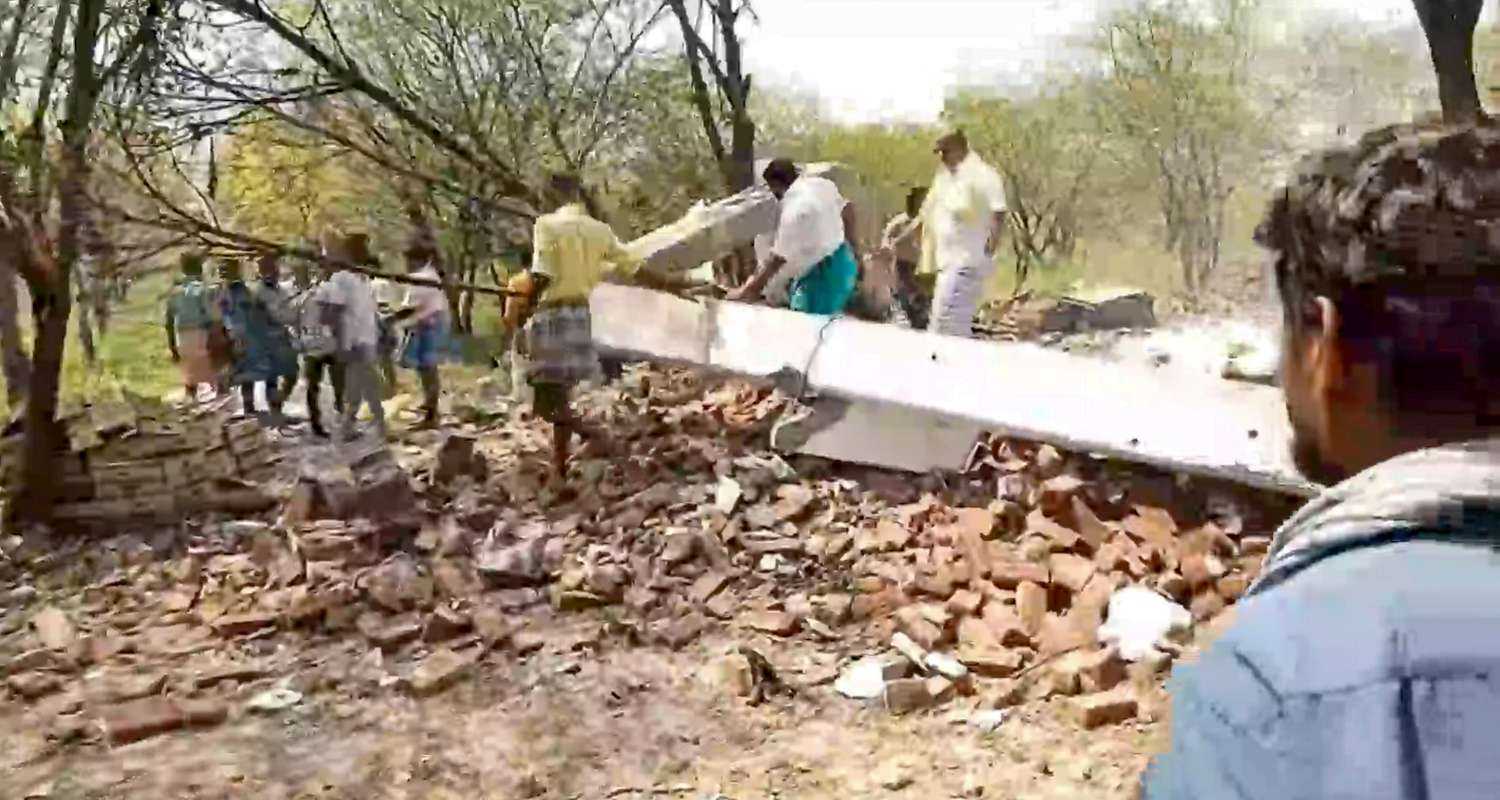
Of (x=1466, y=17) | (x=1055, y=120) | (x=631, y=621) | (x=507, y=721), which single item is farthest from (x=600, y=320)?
(x=1055, y=120)

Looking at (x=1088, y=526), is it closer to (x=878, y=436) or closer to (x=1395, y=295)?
(x=878, y=436)

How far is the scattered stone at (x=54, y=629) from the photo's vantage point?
5.11 m

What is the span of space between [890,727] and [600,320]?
4.25m

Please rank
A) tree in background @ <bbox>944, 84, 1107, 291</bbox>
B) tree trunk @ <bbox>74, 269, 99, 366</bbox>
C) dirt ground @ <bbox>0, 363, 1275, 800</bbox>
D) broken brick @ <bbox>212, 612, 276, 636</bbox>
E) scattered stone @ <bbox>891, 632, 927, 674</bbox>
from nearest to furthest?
dirt ground @ <bbox>0, 363, 1275, 800</bbox>
scattered stone @ <bbox>891, 632, 927, 674</bbox>
broken brick @ <bbox>212, 612, 276, 636</bbox>
tree trunk @ <bbox>74, 269, 99, 366</bbox>
tree in background @ <bbox>944, 84, 1107, 291</bbox>

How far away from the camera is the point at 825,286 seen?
7.05 m

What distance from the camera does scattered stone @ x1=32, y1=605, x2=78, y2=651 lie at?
16.8ft

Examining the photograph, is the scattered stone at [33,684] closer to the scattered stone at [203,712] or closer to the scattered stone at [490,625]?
the scattered stone at [203,712]

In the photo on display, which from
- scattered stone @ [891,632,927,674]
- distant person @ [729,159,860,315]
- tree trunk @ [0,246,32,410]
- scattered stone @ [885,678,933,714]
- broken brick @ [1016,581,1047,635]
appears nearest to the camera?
scattered stone @ [885,678,933,714]

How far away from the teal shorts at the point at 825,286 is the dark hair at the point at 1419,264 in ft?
19.8

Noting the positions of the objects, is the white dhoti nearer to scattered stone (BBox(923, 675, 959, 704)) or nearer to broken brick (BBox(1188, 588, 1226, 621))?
broken brick (BBox(1188, 588, 1226, 621))

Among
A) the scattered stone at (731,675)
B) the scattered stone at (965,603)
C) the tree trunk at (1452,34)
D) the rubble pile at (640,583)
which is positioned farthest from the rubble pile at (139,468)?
the tree trunk at (1452,34)

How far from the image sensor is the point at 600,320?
7.94 m

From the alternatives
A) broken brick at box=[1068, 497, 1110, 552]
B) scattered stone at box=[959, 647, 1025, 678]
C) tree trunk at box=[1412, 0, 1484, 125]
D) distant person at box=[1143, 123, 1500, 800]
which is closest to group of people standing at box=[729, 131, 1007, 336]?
broken brick at box=[1068, 497, 1110, 552]

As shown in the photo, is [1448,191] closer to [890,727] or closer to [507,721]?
[890,727]
